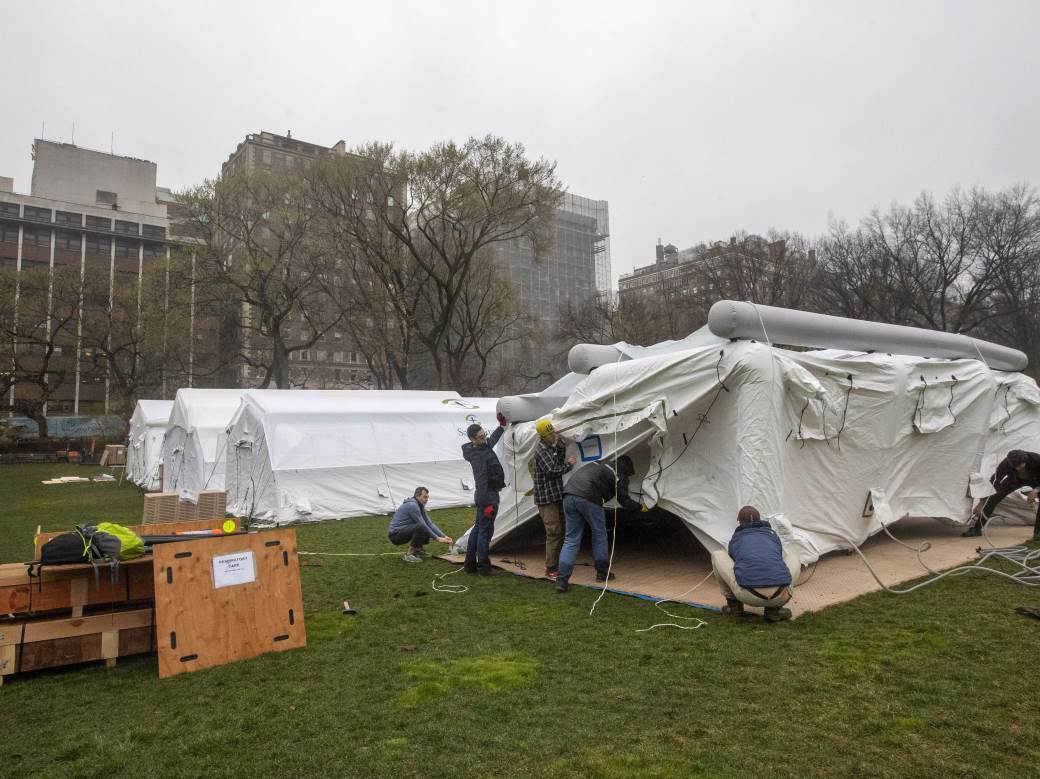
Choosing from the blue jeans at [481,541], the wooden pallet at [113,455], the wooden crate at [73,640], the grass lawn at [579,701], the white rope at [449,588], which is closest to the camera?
the grass lawn at [579,701]

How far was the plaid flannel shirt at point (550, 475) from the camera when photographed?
760cm

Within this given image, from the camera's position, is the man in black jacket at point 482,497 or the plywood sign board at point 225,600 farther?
the man in black jacket at point 482,497

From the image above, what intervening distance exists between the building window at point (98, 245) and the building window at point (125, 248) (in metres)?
0.68

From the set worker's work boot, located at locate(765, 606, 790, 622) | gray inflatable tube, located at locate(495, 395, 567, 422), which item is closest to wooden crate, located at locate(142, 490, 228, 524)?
gray inflatable tube, located at locate(495, 395, 567, 422)

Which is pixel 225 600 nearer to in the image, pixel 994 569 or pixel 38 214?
pixel 994 569

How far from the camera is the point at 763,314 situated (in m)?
7.20

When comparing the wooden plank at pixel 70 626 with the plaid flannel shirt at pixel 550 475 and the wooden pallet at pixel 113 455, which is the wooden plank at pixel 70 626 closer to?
the plaid flannel shirt at pixel 550 475

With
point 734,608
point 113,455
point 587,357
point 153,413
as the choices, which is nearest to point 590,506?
point 734,608

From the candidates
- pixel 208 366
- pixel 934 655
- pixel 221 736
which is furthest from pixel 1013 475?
pixel 208 366

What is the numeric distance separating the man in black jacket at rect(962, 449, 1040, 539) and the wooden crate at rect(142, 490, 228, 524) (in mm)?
12817

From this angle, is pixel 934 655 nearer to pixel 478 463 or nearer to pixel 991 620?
pixel 991 620

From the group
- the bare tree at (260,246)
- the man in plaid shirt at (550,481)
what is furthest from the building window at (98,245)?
the man in plaid shirt at (550,481)

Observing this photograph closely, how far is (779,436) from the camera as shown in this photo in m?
6.84

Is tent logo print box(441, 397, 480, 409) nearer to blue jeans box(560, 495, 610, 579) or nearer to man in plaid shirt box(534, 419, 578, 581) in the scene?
man in plaid shirt box(534, 419, 578, 581)
